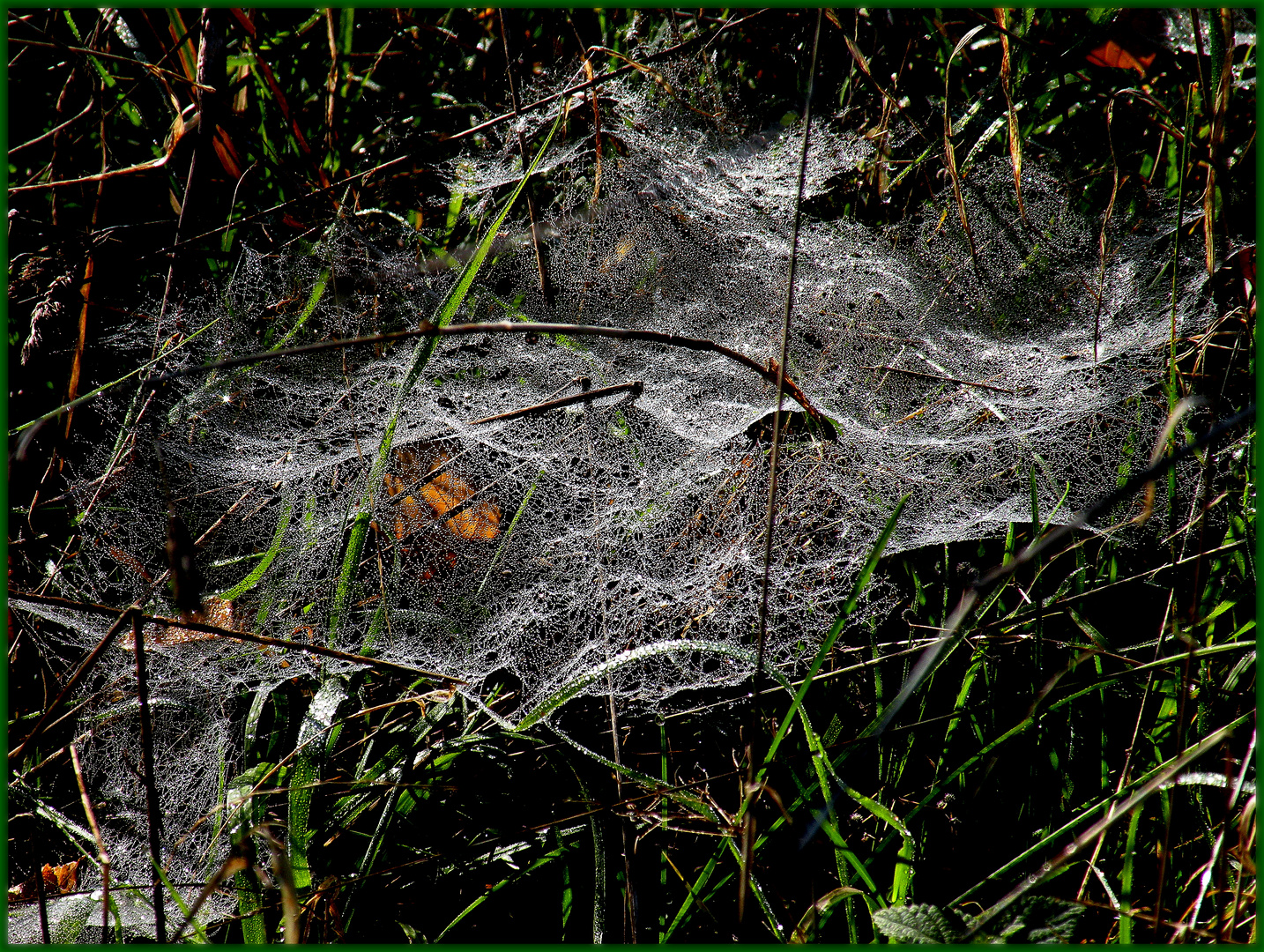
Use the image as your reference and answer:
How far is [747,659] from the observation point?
1.75 metres

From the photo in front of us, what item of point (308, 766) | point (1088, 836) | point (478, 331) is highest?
point (478, 331)

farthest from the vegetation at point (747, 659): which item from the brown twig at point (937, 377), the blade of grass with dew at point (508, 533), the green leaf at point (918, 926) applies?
the brown twig at point (937, 377)

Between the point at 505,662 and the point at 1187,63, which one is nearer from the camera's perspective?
the point at 505,662

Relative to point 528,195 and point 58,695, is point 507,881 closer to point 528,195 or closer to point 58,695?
point 58,695

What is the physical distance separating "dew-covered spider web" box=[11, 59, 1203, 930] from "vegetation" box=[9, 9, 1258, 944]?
0.07 metres

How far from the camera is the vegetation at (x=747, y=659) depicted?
1.57 m

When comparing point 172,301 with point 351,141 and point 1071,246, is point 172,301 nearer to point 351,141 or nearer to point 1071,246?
point 351,141

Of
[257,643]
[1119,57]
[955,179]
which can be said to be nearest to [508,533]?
[257,643]

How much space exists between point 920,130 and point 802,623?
5.25 feet

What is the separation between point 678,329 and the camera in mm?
2299

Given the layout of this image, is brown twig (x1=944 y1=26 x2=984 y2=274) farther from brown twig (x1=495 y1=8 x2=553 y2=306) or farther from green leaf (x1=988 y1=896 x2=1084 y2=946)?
green leaf (x1=988 y1=896 x2=1084 y2=946)

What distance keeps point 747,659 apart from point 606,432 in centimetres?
70

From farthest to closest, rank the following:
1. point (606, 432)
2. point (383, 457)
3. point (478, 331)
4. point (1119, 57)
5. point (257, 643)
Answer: point (1119, 57) < point (606, 432) < point (383, 457) < point (257, 643) < point (478, 331)

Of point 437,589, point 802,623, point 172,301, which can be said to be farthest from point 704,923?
point 172,301
